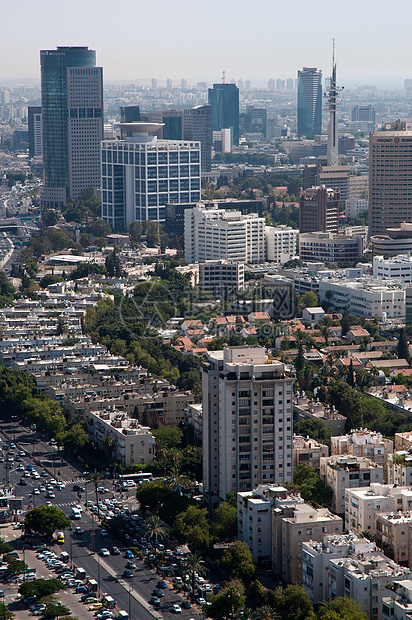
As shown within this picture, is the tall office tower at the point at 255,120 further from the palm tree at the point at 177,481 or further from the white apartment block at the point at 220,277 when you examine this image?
the palm tree at the point at 177,481

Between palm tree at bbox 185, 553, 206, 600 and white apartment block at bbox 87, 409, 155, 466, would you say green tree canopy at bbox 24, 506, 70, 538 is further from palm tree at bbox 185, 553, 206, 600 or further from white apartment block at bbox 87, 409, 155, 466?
white apartment block at bbox 87, 409, 155, 466

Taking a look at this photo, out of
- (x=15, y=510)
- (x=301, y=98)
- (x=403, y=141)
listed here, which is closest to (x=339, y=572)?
(x=15, y=510)

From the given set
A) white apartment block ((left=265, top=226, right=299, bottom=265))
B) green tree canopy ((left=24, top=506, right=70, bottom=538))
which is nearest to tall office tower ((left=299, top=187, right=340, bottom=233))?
white apartment block ((left=265, top=226, right=299, bottom=265))

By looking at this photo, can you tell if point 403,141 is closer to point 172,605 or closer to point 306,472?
point 306,472

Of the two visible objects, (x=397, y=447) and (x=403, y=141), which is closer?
(x=397, y=447)

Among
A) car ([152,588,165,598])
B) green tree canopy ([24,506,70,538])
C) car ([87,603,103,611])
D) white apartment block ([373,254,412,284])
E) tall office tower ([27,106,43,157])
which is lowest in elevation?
car ([87,603,103,611])

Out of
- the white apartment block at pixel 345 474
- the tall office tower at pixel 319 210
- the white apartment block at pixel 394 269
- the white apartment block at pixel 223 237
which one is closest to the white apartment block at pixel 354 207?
the tall office tower at pixel 319 210

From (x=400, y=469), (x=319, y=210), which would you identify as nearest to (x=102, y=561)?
(x=400, y=469)
